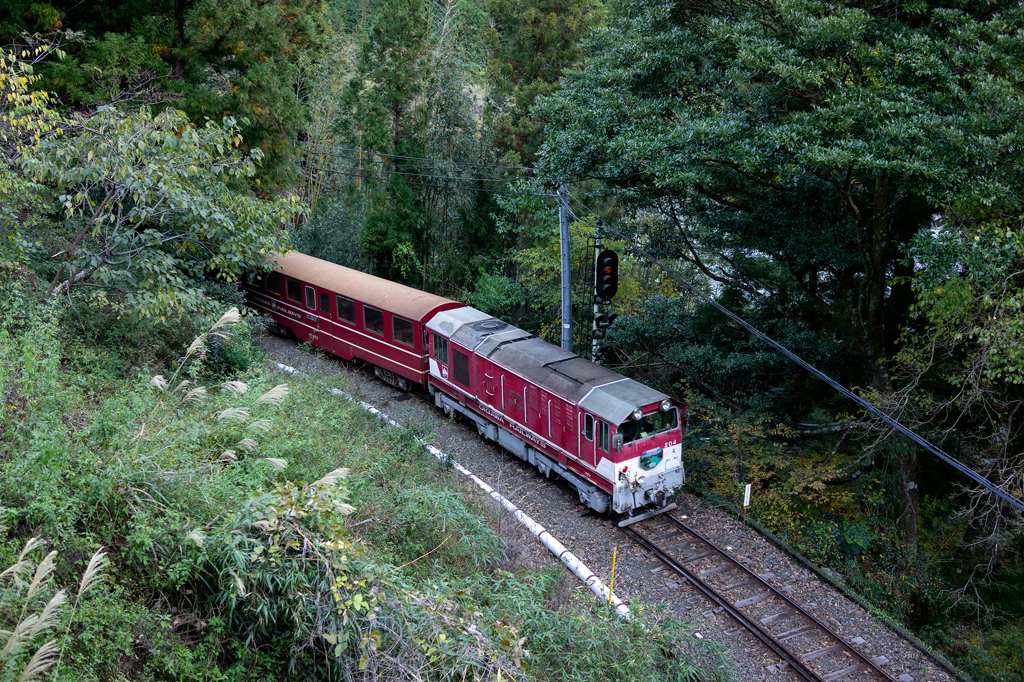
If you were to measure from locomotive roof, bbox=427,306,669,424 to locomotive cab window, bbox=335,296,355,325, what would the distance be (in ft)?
10.2

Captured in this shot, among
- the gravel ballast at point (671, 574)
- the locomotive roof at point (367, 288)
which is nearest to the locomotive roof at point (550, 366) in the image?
the locomotive roof at point (367, 288)

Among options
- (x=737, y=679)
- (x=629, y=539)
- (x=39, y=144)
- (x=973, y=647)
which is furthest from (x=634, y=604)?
(x=39, y=144)

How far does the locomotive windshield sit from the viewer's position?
11.6m

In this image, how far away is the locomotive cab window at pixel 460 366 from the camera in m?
14.9

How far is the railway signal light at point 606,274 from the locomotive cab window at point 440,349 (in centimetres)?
379

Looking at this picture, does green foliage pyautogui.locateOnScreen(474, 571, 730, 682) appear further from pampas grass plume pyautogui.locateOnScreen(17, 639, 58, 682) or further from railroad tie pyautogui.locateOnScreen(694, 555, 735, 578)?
pampas grass plume pyautogui.locateOnScreen(17, 639, 58, 682)

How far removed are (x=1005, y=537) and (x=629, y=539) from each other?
6.80m

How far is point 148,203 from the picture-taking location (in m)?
11.6

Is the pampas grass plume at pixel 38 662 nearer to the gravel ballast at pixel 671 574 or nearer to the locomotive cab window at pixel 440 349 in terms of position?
the gravel ballast at pixel 671 574

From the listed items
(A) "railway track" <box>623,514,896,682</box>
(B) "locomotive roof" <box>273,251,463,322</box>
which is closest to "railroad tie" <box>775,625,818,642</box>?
(A) "railway track" <box>623,514,896,682</box>

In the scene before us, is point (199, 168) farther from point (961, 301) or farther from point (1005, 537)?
point (1005, 537)

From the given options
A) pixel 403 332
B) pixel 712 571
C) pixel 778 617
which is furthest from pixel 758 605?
pixel 403 332

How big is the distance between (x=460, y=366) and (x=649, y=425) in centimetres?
499

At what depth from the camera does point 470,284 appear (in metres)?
25.7
